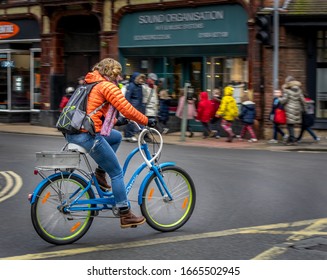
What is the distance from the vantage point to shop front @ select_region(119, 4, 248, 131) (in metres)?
20.6

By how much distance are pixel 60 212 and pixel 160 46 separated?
53.9 ft

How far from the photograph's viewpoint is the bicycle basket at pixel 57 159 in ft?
20.4

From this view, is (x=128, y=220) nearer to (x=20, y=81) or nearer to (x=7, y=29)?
(x=20, y=81)

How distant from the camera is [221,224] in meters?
7.36

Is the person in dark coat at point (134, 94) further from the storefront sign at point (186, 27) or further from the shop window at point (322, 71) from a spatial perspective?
the shop window at point (322, 71)

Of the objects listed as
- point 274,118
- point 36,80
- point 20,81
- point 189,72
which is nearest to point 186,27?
point 189,72

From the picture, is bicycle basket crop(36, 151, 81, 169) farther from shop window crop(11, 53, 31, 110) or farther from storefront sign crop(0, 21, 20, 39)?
storefront sign crop(0, 21, 20, 39)

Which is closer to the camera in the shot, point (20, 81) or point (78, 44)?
point (78, 44)

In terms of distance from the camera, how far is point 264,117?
→ 771 inches

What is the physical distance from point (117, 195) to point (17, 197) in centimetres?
308

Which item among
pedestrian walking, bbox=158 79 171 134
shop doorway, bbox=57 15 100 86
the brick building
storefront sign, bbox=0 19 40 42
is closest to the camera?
the brick building

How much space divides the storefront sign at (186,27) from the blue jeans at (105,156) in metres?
14.2
